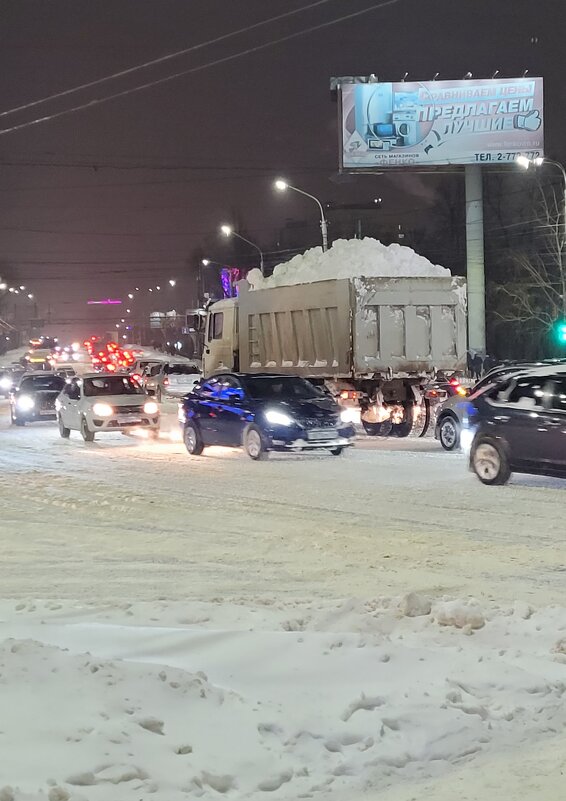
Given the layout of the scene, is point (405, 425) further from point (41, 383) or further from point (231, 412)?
point (41, 383)

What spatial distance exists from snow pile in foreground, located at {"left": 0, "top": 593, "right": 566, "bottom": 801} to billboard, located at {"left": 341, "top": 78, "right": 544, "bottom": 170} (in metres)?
40.6

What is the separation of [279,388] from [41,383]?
1299 centimetres

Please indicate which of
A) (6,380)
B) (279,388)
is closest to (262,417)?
(279,388)

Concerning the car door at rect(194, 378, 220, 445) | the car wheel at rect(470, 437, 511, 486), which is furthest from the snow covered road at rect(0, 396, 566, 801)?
the car door at rect(194, 378, 220, 445)

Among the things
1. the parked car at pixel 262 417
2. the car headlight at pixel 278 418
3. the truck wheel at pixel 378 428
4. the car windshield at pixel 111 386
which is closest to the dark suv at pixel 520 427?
the parked car at pixel 262 417

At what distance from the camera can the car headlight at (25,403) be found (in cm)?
2880

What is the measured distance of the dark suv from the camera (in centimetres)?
1295

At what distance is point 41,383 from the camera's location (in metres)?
29.4

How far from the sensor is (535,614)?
22.2 feet

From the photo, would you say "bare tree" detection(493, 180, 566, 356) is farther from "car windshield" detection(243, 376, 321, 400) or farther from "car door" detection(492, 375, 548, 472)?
"car door" detection(492, 375, 548, 472)

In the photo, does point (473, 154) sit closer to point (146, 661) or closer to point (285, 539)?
point (285, 539)

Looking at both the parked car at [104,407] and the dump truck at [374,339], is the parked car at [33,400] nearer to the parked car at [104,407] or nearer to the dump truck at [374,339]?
the parked car at [104,407]

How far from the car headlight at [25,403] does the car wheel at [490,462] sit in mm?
17958

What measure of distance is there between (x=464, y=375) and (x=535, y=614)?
17023 millimetres
